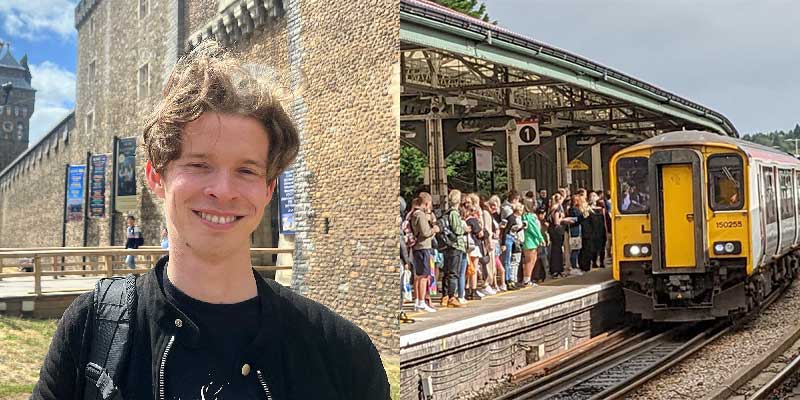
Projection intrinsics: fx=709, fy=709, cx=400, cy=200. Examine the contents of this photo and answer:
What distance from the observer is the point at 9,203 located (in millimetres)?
1890

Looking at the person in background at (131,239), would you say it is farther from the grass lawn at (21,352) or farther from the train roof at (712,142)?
the train roof at (712,142)

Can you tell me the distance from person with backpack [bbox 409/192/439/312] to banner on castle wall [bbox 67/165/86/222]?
4.70 feet

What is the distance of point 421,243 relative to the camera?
10.5 feet

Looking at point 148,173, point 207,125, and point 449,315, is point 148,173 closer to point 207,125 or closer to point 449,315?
point 207,125

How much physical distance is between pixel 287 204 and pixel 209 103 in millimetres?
1101

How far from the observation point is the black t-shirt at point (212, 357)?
3.09 ft

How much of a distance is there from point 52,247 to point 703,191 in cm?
424

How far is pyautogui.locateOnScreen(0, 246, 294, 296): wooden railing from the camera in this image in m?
1.62

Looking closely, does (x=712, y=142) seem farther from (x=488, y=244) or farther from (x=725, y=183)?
(x=488, y=244)

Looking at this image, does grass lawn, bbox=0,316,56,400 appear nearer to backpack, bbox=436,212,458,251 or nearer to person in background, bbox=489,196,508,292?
backpack, bbox=436,212,458,251

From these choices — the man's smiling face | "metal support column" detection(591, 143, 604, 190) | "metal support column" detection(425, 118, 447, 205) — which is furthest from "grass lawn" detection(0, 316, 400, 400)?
"metal support column" detection(591, 143, 604, 190)

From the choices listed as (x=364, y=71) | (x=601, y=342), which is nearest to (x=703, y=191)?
(x=601, y=342)

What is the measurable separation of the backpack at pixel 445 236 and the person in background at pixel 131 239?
2305 mm

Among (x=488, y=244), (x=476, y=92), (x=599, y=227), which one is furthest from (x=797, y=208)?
(x=476, y=92)
